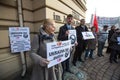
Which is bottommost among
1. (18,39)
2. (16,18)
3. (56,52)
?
(56,52)

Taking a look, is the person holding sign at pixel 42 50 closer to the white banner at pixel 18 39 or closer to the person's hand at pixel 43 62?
the person's hand at pixel 43 62

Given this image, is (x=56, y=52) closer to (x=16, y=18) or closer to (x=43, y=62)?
(x=43, y=62)

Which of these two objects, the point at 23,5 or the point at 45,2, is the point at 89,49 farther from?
the point at 23,5

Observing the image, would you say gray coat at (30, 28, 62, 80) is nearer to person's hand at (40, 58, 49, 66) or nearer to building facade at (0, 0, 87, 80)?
person's hand at (40, 58, 49, 66)

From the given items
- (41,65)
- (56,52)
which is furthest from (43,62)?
(56,52)

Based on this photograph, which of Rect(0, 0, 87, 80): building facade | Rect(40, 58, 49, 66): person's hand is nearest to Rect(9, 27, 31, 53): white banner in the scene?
Rect(0, 0, 87, 80): building facade

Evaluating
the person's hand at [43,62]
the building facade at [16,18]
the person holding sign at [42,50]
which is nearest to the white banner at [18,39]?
the building facade at [16,18]

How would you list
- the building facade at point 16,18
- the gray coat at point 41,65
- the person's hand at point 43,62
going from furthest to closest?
the building facade at point 16,18
the gray coat at point 41,65
the person's hand at point 43,62

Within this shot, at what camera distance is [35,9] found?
404cm

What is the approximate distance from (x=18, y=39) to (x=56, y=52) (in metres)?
1.54

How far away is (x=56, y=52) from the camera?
216 cm

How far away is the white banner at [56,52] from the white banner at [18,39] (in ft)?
4.74

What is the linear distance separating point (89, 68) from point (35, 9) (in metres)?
2.97

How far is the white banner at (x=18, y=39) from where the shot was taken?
3166mm
